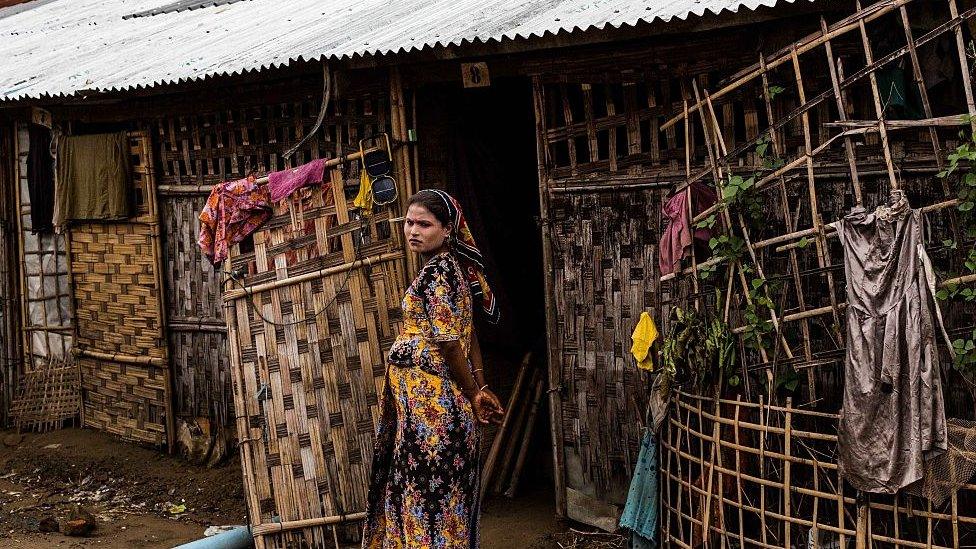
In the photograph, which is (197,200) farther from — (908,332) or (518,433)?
(908,332)

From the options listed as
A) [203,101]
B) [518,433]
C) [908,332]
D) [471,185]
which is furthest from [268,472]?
[908,332]

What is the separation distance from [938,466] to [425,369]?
2.01 m

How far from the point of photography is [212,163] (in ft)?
23.0

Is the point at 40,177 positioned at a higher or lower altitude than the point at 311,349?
higher

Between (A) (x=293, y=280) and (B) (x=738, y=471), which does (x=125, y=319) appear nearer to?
(A) (x=293, y=280)

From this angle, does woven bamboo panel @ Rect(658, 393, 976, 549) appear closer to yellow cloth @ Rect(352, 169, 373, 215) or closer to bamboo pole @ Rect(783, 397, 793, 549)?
bamboo pole @ Rect(783, 397, 793, 549)

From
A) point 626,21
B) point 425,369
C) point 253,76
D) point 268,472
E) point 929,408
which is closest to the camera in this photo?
point 929,408

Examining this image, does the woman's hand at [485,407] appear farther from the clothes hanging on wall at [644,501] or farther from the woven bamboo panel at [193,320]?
the woven bamboo panel at [193,320]

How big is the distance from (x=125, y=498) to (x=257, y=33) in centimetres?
328

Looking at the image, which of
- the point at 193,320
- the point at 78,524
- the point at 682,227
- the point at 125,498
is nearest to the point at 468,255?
the point at 682,227

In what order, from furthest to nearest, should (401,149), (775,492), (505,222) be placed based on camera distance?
(505,222) → (401,149) → (775,492)

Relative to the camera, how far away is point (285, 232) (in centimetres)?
565

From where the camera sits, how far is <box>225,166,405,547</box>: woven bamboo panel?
5539mm

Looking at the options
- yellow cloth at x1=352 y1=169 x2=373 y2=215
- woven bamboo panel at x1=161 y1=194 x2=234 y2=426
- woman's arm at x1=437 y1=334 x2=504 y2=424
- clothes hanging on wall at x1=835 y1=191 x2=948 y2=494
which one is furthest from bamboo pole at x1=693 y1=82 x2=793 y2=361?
woven bamboo panel at x1=161 y1=194 x2=234 y2=426
